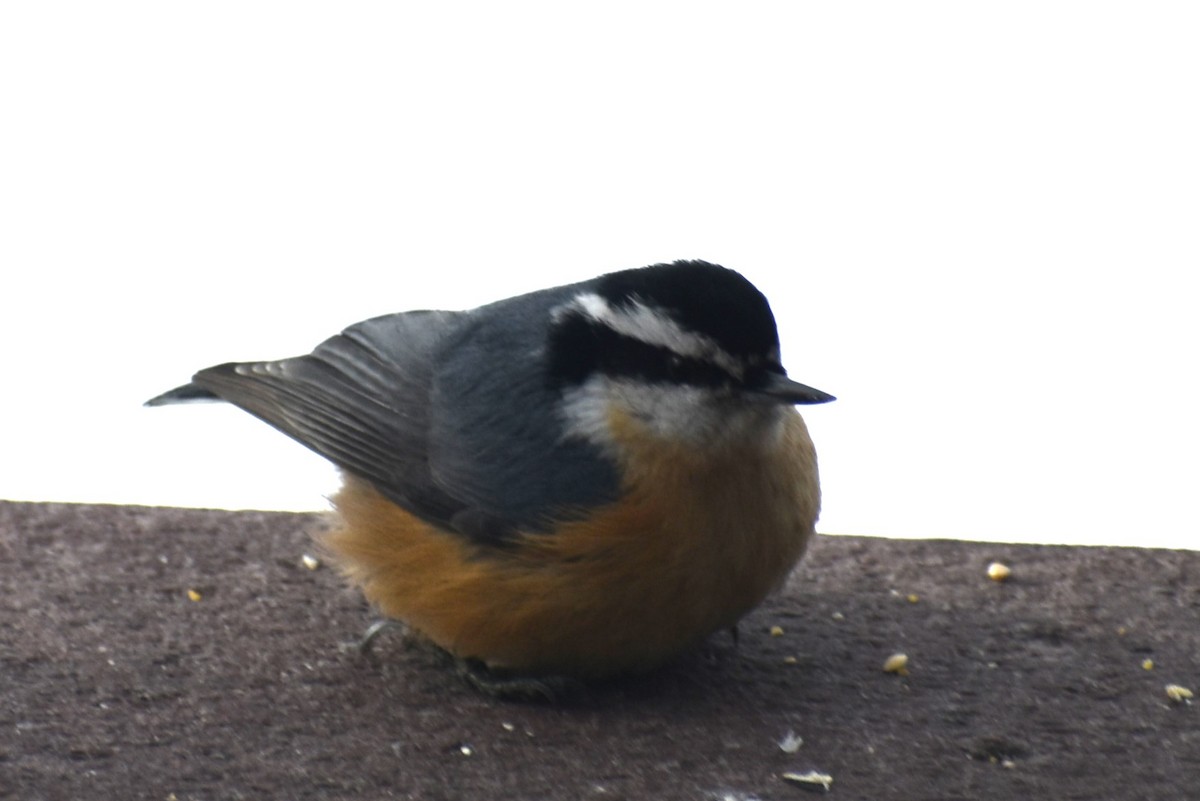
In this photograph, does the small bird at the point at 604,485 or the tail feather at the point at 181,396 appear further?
the tail feather at the point at 181,396

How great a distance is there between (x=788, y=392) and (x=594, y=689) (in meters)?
0.70

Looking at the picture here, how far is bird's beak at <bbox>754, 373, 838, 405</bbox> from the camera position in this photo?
2926 mm

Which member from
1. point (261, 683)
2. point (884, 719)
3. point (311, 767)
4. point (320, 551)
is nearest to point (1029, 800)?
point (884, 719)

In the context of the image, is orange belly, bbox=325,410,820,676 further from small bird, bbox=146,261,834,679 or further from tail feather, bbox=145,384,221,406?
tail feather, bbox=145,384,221,406

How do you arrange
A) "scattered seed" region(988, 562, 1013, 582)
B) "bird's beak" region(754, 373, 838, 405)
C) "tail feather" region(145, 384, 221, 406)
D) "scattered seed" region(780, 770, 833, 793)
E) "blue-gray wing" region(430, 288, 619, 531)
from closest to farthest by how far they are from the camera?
"scattered seed" region(780, 770, 833, 793) < "bird's beak" region(754, 373, 838, 405) < "blue-gray wing" region(430, 288, 619, 531) < "scattered seed" region(988, 562, 1013, 582) < "tail feather" region(145, 384, 221, 406)

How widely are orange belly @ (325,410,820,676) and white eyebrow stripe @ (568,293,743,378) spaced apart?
189 mm

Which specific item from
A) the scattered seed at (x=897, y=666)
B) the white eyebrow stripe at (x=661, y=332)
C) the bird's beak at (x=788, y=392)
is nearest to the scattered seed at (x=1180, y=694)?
the scattered seed at (x=897, y=666)

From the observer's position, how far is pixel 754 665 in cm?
332

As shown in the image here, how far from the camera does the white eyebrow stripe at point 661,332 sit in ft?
9.72

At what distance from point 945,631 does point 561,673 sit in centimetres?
78

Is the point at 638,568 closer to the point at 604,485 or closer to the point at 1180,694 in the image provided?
the point at 604,485

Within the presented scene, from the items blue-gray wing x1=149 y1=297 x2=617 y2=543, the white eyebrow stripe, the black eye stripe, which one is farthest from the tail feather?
the white eyebrow stripe

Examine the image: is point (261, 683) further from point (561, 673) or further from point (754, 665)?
point (754, 665)

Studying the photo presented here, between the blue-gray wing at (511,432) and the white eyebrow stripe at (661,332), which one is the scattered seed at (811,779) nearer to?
the blue-gray wing at (511,432)
